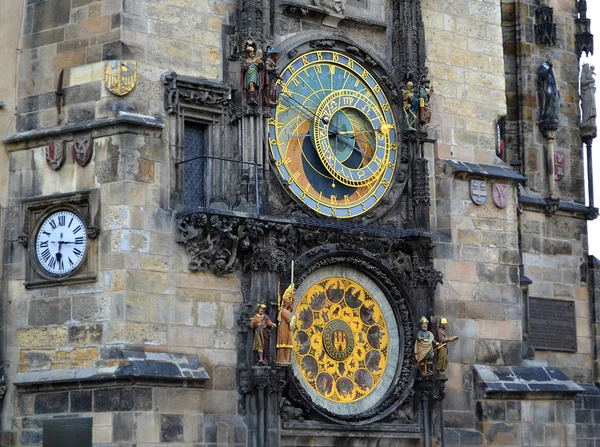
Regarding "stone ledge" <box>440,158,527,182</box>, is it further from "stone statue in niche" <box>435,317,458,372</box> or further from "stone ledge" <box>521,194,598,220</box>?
"stone statue in niche" <box>435,317,458,372</box>

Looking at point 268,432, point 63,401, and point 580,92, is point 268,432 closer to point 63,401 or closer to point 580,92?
point 63,401

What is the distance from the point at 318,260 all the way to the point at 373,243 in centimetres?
112

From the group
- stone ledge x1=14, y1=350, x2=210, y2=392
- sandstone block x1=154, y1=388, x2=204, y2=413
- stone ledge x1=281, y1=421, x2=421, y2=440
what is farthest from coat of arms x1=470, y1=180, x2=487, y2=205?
sandstone block x1=154, y1=388, x2=204, y2=413

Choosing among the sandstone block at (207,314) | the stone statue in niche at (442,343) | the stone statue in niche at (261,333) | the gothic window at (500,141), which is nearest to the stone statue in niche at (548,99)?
the gothic window at (500,141)

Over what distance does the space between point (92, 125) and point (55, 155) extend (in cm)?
79

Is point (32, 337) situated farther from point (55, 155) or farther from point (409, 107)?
point (409, 107)

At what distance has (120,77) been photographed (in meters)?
22.5

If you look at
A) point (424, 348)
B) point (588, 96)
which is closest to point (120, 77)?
point (424, 348)

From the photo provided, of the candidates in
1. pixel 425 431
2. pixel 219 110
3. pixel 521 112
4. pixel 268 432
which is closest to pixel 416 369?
pixel 425 431

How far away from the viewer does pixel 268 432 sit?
22.7m

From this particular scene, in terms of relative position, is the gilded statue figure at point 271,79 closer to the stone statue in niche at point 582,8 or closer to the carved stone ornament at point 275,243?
the carved stone ornament at point 275,243

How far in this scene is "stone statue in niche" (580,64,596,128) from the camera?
30.3 m

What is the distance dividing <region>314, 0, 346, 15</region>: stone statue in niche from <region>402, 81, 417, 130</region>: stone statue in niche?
1.58 metres

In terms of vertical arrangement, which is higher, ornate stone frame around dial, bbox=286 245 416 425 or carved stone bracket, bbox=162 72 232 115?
carved stone bracket, bbox=162 72 232 115
